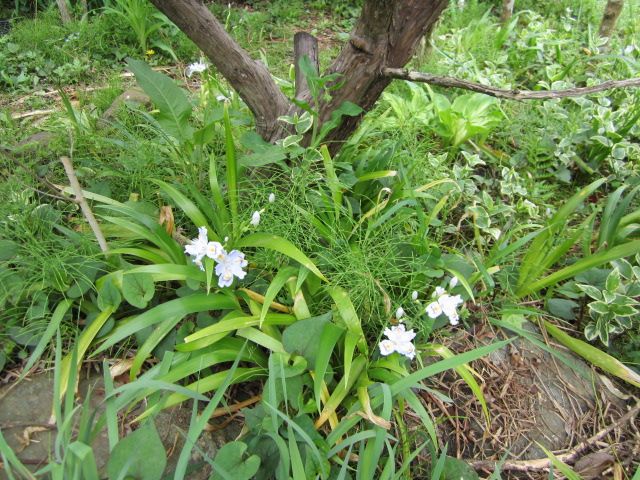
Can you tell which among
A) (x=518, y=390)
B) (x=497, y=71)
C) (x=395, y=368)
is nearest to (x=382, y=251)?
(x=395, y=368)

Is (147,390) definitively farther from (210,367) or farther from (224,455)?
(224,455)

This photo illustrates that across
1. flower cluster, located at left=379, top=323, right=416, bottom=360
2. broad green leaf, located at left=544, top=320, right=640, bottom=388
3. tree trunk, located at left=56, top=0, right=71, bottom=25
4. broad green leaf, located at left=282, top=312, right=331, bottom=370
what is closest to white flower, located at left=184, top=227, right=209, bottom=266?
broad green leaf, located at left=282, top=312, right=331, bottom=370

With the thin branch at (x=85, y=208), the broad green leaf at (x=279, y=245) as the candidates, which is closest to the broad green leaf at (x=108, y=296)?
the thin branch at (x=85, y=208)

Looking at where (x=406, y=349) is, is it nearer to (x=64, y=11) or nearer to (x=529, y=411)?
(x=529, y=411)

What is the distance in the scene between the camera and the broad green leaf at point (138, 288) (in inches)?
56.6

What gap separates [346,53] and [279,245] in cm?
83

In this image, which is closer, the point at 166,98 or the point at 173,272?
the point at 173,272

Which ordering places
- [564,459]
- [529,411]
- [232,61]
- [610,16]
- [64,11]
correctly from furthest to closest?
[64,11]
[610,16]
[232,61]
[529,411]
[564,459]

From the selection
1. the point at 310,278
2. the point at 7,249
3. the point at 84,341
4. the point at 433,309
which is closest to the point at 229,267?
the point at 310,278

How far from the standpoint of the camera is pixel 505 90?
1.46 m

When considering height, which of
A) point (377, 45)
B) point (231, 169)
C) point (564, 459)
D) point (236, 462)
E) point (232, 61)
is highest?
point (377, 45)

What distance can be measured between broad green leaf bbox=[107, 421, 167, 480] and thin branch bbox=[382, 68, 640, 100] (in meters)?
1.36

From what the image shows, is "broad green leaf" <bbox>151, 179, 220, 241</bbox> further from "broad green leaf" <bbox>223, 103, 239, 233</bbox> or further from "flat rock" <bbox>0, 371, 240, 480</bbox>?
"flat rock" <bbox>0, 371, 240, 480</bbox>

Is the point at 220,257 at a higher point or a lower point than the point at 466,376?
higher
